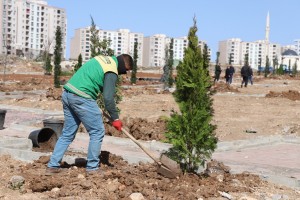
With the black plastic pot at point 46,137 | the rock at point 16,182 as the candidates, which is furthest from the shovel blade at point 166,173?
the black plastic pot at point 46,137

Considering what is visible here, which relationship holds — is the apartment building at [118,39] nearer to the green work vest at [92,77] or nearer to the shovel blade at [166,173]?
the green work vest at [92,77]

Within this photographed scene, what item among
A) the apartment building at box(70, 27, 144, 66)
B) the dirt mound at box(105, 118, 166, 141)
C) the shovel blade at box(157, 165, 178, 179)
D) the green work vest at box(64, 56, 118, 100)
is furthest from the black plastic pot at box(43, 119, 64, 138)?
the apartment building at box(70, 27, 144, 66)

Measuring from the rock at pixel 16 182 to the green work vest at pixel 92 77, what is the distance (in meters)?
1.18

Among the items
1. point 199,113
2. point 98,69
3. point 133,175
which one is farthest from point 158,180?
point 98,69

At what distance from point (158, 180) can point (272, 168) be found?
3008 mm

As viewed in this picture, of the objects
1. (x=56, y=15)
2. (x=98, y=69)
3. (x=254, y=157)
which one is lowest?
(x=254, y=157)

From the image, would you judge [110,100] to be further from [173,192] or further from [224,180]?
[224,180]

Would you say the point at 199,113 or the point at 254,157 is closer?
the point at 199,113

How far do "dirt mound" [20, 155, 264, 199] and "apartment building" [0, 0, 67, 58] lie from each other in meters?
112

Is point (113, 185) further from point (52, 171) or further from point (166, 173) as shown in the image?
point (52, 171)

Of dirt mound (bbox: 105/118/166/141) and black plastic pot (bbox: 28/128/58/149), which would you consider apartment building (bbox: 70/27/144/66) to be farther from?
black plastic pot (bbox: 28/128/58/149)

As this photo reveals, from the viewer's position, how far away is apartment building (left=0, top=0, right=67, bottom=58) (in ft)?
392

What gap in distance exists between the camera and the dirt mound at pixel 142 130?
1118 centimetres

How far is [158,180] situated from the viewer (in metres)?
6.10
